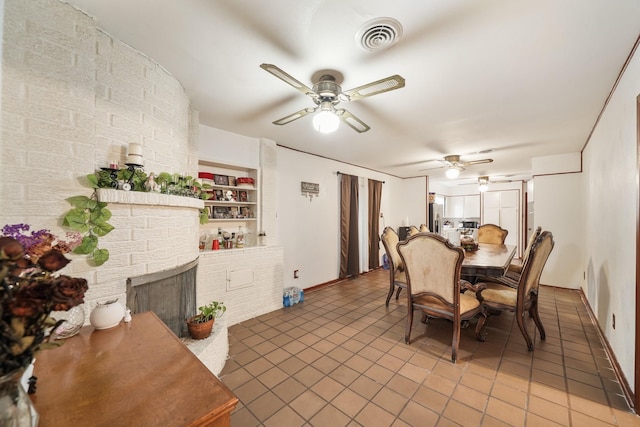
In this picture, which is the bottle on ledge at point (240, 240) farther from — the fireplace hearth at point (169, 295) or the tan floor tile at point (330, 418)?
the tan floor tile at point (330, 418)

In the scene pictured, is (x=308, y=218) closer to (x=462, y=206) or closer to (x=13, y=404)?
(x=13, y=404)

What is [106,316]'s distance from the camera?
1115 millimetres

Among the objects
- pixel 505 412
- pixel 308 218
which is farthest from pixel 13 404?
pixel 308 218

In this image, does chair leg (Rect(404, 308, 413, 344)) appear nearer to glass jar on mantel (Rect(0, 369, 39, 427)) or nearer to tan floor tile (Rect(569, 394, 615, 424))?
tan floor tile (Rect(569, 394, 615, 424))

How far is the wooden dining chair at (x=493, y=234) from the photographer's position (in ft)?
14.5

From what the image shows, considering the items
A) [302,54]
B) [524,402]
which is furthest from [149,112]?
[524,402]

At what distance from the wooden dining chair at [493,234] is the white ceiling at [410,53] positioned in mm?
2091

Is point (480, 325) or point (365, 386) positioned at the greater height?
point (480, 325)

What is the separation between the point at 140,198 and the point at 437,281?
96.7 inches

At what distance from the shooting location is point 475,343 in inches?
95.6

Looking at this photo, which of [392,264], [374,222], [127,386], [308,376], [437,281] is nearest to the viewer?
[127,386]

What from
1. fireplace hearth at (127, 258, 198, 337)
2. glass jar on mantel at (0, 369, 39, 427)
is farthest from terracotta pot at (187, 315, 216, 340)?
glass jar on mantel at (0, 369, 39, 427)

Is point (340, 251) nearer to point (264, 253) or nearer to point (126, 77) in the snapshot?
point (264, 253)

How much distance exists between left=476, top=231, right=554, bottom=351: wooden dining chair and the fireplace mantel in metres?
2.94
